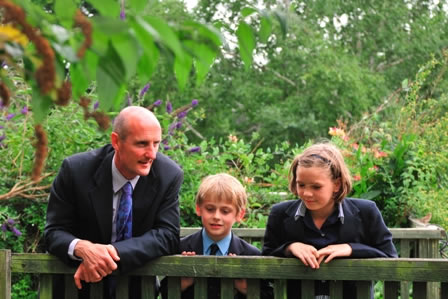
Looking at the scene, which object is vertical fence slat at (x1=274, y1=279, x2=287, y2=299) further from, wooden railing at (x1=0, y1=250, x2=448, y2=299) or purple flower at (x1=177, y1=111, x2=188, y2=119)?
purple flower at (x1=177, y1=111, x2=188, y2=119)

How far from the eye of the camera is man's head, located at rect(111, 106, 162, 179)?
353 centimetres

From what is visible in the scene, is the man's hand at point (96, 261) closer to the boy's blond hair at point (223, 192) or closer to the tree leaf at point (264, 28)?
the boy's blond hair at point (223, 192)

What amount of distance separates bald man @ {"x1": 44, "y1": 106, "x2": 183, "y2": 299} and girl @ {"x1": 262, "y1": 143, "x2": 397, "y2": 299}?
52cm

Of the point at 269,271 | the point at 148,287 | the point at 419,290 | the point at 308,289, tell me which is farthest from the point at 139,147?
the point at 419,290

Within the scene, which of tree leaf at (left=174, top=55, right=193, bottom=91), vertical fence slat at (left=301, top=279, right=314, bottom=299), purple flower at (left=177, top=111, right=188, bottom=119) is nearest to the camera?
tree leaf at (left=174, top=55, right=193, bottom=91)

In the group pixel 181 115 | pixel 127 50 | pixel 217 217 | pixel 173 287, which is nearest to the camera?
pixel 127 50

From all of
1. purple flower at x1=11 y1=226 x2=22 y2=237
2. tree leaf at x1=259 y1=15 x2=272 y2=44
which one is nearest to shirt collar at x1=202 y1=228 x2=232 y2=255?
purple flower at x1=11 y1=226 x2=22 y2=237

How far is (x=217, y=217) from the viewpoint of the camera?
376cm

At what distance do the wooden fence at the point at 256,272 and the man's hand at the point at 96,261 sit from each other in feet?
0.38

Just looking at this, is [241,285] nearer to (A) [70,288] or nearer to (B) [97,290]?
(B) [97,290]

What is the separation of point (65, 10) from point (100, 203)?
2383 millimetres

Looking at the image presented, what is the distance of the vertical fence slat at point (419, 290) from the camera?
10.2ft

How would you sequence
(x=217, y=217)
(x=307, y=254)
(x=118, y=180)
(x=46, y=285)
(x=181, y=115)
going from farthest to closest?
(x=181, y=115) < (x=217, y=217) < (x=118, y=180) < (x=46, y=285) < (x=307, y=254)

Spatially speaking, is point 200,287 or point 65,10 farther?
point 200,287
